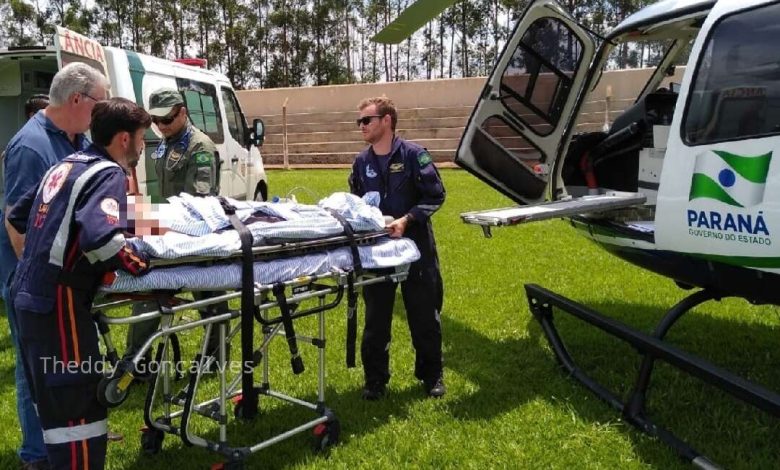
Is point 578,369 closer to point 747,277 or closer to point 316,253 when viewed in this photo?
point 747,277

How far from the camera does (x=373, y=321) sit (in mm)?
4309

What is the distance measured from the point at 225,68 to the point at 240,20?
321 cm

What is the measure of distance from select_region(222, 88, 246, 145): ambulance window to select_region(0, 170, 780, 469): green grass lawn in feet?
14.4

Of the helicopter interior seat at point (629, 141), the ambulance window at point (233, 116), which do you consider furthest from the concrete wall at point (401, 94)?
the helicopter interior seat at point (629, 141)

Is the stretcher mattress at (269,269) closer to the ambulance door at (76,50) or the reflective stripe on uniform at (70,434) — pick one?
the reflective stripe on uniform at (70,434)

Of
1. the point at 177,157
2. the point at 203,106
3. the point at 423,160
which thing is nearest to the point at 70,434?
the point at 177,157

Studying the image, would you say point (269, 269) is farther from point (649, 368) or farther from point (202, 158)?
point (649, 368)

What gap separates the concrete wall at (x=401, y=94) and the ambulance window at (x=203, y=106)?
46.9ft

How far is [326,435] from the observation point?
3686 millimetres

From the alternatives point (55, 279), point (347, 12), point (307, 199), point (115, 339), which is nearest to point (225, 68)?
point (347, 12)

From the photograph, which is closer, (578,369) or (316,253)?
(316,253)

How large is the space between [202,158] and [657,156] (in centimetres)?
334

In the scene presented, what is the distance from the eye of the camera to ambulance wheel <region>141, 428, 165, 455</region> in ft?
11.7

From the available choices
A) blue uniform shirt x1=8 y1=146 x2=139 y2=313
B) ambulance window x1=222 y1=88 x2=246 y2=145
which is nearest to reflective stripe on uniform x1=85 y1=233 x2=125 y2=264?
blue uniform shirt x1=8 y1=146 x2=139 y2=313
